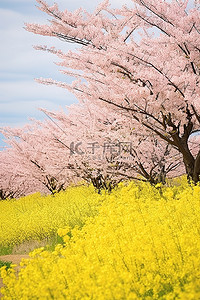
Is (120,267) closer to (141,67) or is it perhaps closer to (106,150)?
(141,67)

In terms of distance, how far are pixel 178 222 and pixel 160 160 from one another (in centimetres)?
453

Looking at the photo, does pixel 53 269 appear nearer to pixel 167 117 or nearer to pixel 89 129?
pixel 167 117

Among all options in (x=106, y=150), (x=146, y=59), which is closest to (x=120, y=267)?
(x=146, y=59)

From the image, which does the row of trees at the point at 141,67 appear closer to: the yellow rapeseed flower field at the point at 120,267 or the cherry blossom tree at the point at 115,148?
the cherry blossom tree at the point at 115,148

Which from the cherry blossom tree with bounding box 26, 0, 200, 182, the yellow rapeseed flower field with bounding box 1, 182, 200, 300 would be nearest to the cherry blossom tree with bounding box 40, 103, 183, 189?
the cherry blossom tree with bounding box 26, 0, 200, 182

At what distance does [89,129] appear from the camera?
10.5 meters

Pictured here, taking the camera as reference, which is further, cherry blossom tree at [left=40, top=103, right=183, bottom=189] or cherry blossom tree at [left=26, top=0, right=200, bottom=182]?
cherry blossom tree at [left=40, top=103, right=183, bottom=189]

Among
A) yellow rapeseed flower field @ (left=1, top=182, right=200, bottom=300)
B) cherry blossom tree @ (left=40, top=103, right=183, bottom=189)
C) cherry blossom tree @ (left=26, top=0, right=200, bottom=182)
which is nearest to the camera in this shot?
yellow rapeseed flower field @ (left=1, top=182, right=200, bottom=300)

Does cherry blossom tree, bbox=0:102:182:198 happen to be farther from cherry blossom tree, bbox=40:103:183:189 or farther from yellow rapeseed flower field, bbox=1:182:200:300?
yellow rapeseed flower field, bbox=1:182:200:300

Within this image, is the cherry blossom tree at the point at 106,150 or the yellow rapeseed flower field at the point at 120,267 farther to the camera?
the cherry blossom tree at the point at 106,150

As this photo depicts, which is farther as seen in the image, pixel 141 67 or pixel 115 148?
pixel 115 148

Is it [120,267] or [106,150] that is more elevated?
[106,150]

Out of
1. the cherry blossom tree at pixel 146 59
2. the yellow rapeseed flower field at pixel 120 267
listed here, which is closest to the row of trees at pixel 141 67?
the cherry blossom tree at pixel 146 59

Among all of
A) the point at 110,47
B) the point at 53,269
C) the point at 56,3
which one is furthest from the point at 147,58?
the point at 53,269
